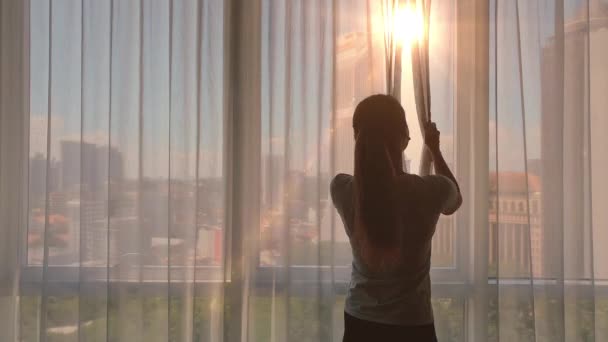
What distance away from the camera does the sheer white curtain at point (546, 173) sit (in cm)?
177

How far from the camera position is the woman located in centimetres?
121

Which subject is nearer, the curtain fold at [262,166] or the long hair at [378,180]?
the long hair at [378,180]

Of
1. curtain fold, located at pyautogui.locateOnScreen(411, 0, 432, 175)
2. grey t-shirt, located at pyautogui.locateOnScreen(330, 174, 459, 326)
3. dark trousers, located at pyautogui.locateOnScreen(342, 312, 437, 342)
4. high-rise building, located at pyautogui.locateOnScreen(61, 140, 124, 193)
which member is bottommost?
dark trousers, located at pyautogui.locateOnScreen(342, 312, 437, 342)

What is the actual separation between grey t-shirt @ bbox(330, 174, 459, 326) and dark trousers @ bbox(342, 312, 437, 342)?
14mm

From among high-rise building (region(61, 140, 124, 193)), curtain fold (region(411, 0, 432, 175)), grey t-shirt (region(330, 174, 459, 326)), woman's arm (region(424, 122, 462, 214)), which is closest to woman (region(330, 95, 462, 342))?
grey t-shirt (region(330, 174, 459, 326))

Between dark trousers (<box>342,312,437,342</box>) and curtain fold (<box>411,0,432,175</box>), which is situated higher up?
curtain fold (<box>411,0,432,175</box>)

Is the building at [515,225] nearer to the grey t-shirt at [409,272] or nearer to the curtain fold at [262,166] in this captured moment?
the curtain fold at [262,166]

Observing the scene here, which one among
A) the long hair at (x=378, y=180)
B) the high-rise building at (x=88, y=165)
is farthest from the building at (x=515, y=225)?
the high-rise building at (x=88, y=165)

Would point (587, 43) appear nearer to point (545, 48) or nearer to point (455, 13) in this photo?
point (545, 48)

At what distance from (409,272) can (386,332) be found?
0.17m

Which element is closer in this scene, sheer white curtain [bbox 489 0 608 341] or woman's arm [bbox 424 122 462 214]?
woman's arm [bbox 424 122 462 214]

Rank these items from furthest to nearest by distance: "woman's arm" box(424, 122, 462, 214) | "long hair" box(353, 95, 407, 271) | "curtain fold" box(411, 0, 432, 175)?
"curtain fold" box(411, 0, 432, 175), "woman's arm" box(424, 122, 462, 214), "long hair" box(353, 95, 407, 271)

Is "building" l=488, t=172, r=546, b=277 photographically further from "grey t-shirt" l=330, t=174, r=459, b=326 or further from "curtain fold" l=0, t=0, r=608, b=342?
"grey t-shirt" l=330, t=174, r=459, b=326

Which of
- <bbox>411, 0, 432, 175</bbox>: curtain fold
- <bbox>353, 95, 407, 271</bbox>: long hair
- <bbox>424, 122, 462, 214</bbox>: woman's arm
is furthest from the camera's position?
<bbox>411, 0, 432, 175</bbox>: curtain fold
